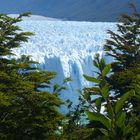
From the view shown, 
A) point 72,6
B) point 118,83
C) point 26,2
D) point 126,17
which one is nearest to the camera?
point 118,83

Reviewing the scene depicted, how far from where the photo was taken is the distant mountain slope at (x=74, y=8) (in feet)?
448

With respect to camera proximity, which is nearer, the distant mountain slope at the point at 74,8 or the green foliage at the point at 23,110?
the green foliage at the point at 23,110

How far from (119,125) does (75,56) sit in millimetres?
38029

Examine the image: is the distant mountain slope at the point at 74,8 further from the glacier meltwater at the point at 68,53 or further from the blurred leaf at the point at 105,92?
the blurred leaf at the point at 105,92

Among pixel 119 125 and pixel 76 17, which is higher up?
pixel 76 17

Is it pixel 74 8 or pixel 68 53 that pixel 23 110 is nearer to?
pixel 68 53

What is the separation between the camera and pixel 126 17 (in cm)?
1490

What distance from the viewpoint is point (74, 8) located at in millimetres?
158750

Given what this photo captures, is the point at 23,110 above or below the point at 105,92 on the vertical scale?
below

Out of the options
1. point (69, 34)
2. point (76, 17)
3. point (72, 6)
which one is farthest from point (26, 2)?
point (69, 34)

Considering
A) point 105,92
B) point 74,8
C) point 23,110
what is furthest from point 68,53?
point 74,8

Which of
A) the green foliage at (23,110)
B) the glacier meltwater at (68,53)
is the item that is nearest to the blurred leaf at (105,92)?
the green foliage at (23,110)

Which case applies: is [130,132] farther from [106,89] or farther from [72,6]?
[72,6]

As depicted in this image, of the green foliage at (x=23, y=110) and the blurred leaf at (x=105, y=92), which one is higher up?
the blurred leaf at (x=105, y=92)
